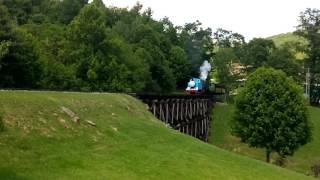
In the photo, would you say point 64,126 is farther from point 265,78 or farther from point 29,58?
point 265,78

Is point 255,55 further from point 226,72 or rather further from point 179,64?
point 179,64

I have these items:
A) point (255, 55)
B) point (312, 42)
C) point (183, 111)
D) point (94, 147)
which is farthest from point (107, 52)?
point (312, 42)

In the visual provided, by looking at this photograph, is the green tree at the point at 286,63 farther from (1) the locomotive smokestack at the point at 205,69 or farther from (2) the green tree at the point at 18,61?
(2) the green tree at the point at 18,61

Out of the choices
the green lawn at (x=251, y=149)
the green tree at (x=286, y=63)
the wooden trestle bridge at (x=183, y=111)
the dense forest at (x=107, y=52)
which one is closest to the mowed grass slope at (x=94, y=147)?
the dense forest at (x=107, y=52)

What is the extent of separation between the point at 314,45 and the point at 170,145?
304 feet

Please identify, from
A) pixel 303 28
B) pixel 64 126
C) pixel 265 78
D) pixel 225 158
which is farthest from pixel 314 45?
pixel 64 126

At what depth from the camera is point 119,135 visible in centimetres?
2595

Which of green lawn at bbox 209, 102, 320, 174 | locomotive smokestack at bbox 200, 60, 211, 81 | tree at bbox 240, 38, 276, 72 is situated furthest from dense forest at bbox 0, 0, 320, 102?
green lawn at bbox 209, 102, 320, 174

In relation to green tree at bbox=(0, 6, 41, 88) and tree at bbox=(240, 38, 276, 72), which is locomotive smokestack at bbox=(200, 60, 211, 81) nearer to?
tree at bbox=(240, 38, 276, 72)

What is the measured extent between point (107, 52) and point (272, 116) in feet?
65.9

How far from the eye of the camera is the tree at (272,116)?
50719 mm

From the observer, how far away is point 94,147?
22.9 metres

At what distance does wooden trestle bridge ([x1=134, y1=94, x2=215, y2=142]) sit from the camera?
41.7m

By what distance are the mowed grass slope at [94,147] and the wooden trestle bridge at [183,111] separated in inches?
378
